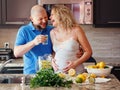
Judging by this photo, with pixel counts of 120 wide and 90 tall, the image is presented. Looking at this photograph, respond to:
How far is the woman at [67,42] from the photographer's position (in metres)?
2.93

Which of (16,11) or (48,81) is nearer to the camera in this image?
(48,81)

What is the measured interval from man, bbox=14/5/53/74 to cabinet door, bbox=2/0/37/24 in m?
1.61

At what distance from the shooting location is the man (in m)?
2.96

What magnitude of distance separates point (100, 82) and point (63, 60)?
1.56 ft

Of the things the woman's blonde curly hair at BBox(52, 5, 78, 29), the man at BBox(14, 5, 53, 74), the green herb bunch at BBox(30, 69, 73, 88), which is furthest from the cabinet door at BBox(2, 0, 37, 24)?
the green herb bunch at BBox(30, 69, 73, 88)

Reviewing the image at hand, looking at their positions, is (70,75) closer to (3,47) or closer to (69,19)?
(69,19)

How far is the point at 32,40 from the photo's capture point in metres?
2.99

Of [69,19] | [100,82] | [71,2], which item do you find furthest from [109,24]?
[100,82]

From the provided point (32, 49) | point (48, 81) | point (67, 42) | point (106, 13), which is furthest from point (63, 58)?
point (106, 13)

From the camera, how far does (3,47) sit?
5141mm

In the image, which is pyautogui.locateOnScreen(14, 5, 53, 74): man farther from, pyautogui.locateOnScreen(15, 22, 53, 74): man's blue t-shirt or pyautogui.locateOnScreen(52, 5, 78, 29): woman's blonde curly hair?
pyautogui.locateOnScreen(52, 5, 78, 29): woman's blonde curly hair

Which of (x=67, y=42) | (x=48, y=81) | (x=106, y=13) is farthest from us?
(x=106, y=13)

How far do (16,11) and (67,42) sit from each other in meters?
1.95

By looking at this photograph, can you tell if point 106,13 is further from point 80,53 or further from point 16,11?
point 80,53
